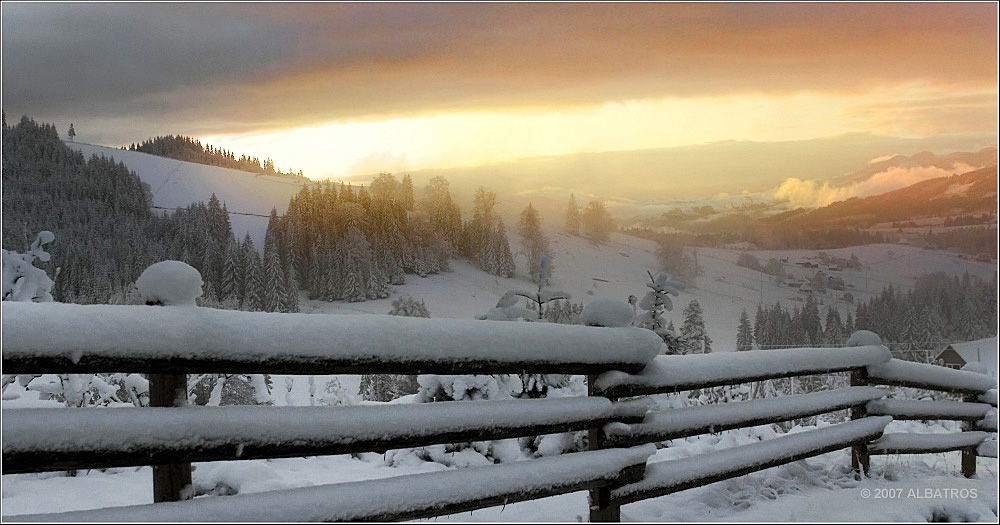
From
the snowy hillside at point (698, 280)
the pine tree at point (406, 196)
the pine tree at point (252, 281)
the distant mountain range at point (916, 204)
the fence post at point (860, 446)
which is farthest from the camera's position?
the distant mountain range at point (916, 204)

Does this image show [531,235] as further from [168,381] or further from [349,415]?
[168,381]

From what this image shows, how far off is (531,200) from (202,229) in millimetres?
17516

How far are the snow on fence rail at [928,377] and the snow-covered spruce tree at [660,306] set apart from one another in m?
4.89

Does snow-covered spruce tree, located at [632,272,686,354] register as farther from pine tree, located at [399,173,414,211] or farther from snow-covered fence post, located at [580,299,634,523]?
pine tree, located at [399,173,414,211]

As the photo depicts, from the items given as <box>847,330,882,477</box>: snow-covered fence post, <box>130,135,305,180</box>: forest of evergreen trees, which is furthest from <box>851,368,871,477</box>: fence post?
<box>130,135,305,180</box>: forest of evergreen trees

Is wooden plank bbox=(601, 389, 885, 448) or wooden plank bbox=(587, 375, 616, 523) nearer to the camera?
wooden plank bbox=(587, 375, 616, 523)

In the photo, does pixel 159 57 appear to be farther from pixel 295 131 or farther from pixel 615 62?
pixel 615 62

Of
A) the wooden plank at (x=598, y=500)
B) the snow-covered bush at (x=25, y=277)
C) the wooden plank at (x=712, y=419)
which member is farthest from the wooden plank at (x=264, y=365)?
the snow-covered bush at (x=25, y=277)

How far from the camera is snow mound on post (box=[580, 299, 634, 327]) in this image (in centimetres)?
402

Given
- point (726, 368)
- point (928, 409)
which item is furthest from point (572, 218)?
point (726, 368)

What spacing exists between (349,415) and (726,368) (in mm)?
2722

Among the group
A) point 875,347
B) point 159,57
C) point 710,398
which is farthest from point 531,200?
point 875,347

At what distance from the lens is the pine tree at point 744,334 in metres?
46.8

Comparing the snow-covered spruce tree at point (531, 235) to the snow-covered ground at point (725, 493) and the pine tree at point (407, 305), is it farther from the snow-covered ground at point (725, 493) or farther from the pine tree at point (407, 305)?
the snow-covered ground at point (725, 493)
